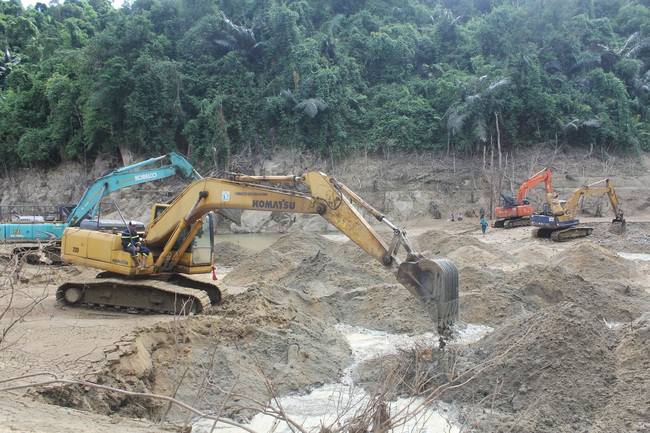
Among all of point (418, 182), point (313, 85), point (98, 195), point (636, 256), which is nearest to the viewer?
point (98, 195)

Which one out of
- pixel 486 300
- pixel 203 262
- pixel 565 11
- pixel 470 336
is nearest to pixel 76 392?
pixel 203 262

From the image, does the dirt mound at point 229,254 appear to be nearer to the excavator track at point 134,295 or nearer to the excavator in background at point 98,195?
the excavator in background at point 98,195

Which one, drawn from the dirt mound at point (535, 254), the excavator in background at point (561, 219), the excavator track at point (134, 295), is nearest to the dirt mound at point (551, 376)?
the excavator track at point (134, 295)

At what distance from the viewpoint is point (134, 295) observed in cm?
891

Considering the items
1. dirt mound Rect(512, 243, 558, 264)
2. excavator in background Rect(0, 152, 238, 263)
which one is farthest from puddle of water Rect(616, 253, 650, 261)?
excavator in background Rect(0, 152, 238, 263)

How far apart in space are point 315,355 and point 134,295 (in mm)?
3547

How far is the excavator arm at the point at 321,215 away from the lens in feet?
21.7

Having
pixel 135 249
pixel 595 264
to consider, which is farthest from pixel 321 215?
pixel 595 264

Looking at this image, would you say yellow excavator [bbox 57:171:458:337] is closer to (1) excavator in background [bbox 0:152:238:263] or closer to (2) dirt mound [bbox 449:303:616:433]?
(2) dirt mound [bbox 449:303:616:433]

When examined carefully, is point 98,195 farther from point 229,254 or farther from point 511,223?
point 511,223

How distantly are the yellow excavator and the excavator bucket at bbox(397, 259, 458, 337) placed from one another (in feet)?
0.05

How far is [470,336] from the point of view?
902 cm

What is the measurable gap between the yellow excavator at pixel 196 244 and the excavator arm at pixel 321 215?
1 centimetres

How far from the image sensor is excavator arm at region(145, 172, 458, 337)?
21.7 ft
